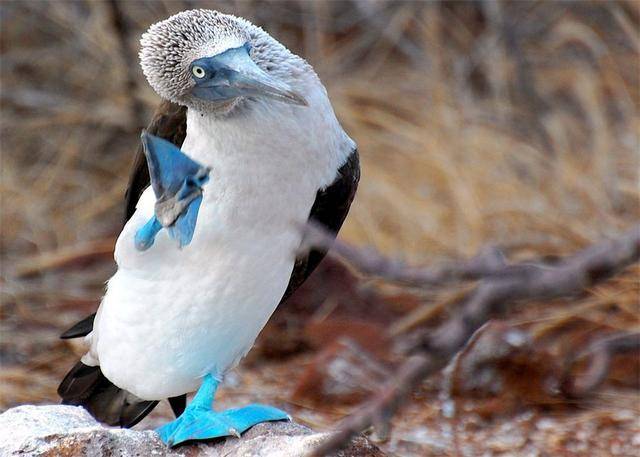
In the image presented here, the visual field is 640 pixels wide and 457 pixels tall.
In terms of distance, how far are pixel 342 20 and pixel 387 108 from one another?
72cm

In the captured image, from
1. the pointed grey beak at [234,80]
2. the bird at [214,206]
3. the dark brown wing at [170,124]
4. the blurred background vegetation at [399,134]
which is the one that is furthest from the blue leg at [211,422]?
the blurred background vegetation at [399,134]

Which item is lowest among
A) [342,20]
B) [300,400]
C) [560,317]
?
[300,400]

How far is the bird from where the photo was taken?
6.73 ft

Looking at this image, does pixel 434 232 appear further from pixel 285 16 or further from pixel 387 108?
pixel 285 16

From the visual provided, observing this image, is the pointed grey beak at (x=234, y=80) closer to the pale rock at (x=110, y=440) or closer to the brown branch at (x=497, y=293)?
the pale rock at (x=110, y=440)

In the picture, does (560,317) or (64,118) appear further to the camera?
(64,118)

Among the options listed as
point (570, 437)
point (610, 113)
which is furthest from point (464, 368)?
point (610, 113)

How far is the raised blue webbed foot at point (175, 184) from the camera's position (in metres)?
2.00

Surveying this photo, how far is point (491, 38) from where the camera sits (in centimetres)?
576

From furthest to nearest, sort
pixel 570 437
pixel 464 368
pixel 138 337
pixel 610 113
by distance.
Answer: pixel 610 113 < pixel 464 368 < pixel 570 437 < pixel 138 337

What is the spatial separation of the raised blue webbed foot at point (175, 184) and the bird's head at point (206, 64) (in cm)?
12

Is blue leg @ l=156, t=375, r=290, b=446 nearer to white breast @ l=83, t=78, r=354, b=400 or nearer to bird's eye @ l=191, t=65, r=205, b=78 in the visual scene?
white breast @ l=83, t=78, r=354, b=400

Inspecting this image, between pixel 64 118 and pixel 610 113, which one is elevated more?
pixel 610 113

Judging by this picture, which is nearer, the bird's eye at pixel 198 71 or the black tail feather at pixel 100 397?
the bird's eye at pixel 198 71
